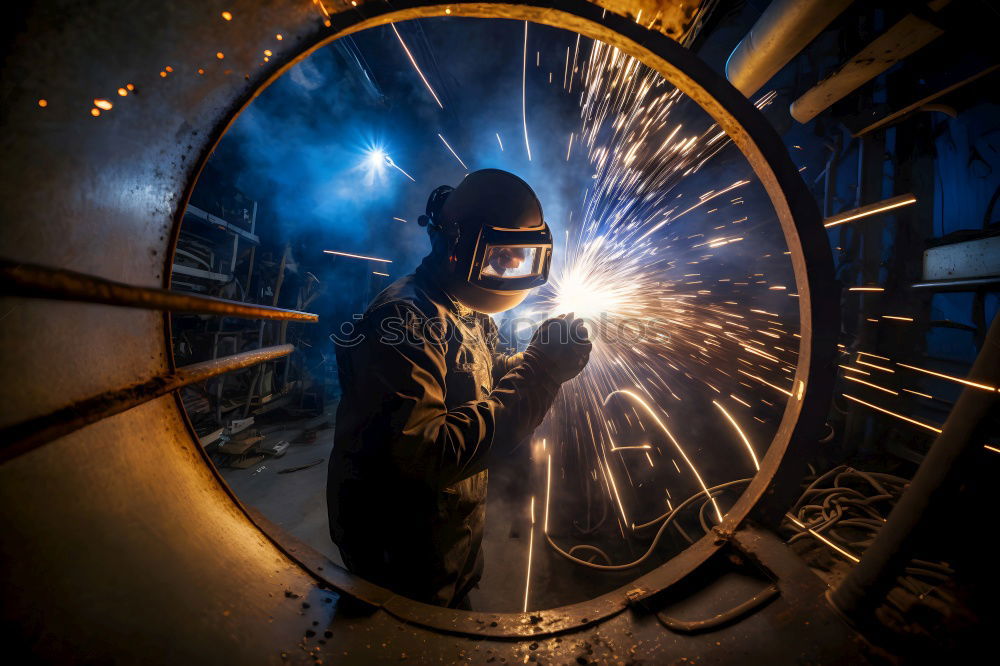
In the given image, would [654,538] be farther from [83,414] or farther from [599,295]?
[83,414]

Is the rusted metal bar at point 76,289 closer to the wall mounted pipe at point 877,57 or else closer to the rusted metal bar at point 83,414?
the rusted metal bar at point 83,414

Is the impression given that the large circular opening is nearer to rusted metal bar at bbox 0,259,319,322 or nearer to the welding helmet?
the welding helmet

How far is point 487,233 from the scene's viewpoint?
2.04 meters

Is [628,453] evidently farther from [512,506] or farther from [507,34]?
[507,34]

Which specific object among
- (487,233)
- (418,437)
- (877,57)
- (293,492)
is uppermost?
(877,57)

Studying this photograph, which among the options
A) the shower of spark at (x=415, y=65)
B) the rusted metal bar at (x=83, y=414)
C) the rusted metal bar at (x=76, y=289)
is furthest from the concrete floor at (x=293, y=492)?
the shower of spark at (x=415, y=65)

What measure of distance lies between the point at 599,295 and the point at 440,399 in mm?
3629

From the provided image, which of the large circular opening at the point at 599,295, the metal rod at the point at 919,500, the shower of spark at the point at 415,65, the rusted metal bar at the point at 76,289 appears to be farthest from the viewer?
the shower of spark at the point at 415,65

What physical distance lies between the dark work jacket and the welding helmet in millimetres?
190

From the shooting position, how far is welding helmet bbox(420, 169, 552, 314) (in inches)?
80.5

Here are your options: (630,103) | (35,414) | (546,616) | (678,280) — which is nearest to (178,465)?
(35,414)

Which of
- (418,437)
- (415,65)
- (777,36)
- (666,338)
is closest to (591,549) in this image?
(666,338)

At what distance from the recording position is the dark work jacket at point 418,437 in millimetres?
1409

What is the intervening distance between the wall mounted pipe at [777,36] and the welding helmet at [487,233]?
4.62 feet
